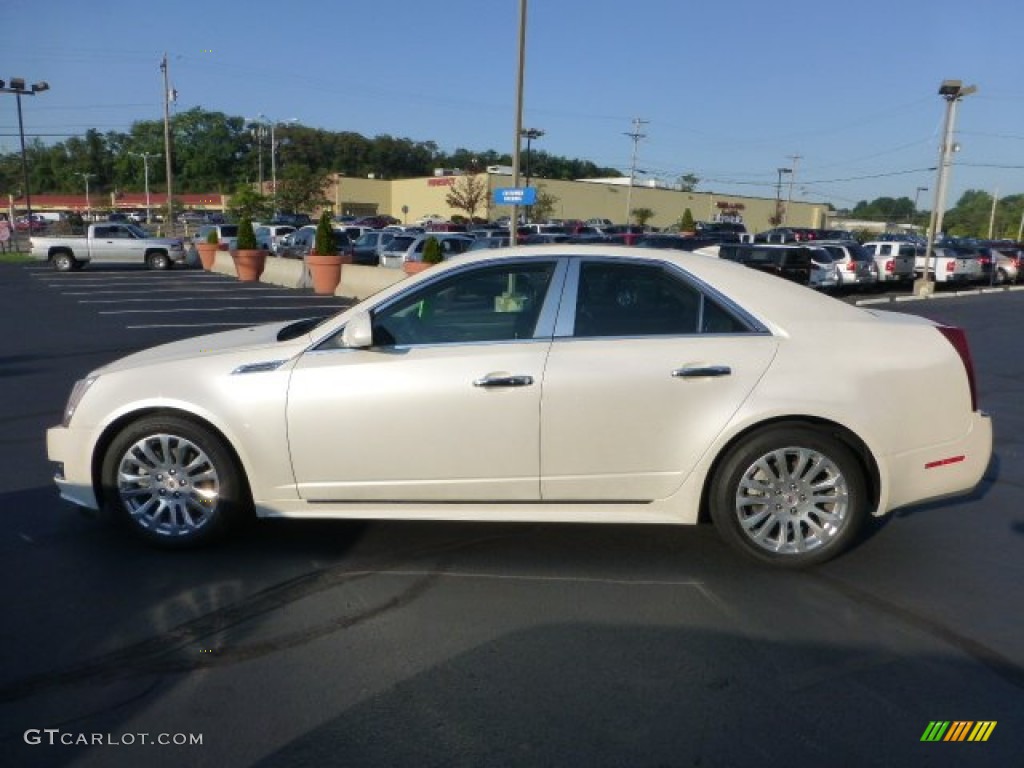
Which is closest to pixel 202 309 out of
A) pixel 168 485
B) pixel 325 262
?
pixel 325 262

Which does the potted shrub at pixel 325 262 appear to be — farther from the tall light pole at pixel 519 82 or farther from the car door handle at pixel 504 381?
the car door handle at pixel 504 381

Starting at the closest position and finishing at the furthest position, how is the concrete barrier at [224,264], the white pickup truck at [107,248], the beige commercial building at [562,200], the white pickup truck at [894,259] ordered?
the white pickup truck at [894,259] → the concrete barrier at [224,264] → the white pickup truck at [107,248] → the beige commercial building at [562,200]

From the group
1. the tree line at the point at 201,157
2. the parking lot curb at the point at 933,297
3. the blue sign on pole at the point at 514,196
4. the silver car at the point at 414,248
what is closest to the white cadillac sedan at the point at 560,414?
the blue sign on pole at the point at 514,196

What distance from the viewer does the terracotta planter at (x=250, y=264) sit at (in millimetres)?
27297

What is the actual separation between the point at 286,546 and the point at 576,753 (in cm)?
238

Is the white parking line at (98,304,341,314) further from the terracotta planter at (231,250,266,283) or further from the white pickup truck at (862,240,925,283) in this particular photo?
the white pickup truck at (862,240,925,283)

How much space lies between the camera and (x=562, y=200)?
9306 centimetres

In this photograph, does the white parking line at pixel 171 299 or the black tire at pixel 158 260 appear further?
the black tire at pixel 158 260

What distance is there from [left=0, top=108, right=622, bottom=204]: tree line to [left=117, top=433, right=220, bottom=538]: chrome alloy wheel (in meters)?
127

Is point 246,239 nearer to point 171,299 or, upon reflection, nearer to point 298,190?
point 171,299

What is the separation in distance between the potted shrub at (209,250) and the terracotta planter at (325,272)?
11328 mm

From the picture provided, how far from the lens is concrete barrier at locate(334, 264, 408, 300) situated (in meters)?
20.5

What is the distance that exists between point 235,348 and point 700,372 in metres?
2.40

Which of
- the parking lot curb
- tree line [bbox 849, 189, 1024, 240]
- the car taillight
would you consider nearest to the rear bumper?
the car taillight
